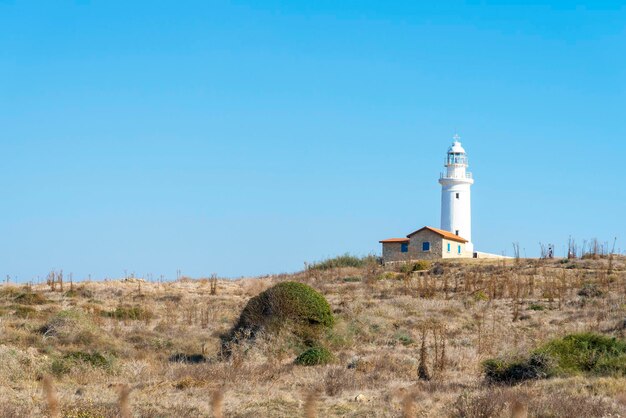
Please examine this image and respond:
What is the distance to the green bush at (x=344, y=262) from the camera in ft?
180

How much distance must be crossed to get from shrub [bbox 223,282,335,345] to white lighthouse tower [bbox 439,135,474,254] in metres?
41.4

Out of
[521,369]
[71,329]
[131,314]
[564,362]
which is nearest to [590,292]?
[564,362]

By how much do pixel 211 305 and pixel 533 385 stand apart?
19.1m

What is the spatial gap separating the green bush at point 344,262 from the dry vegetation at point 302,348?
552 inches

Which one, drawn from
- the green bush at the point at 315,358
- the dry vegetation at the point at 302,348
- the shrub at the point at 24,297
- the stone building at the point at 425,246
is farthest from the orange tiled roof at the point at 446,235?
the green bush at the point at 315,358

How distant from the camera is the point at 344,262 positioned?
2217 inches

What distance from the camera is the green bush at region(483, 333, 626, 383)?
1454 centimetres

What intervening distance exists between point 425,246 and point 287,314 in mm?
36138

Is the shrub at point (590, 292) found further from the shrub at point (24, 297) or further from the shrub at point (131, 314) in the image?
the shrub at point (24, 297)

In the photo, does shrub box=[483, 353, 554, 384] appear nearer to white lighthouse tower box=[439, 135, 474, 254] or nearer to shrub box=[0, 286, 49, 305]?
shrub box=[0, 286, 49, 305]

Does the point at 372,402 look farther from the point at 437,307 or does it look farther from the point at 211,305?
the point at 211,305

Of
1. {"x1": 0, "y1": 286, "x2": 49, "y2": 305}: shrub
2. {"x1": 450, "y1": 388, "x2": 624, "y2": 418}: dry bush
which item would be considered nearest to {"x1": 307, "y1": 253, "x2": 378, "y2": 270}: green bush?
{"x1": 0, "y1": 286, "x2": 49, "y2": 305}: shrub

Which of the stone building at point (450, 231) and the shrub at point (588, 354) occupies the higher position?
the stone building at point (450, 231)

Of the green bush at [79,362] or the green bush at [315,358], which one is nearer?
the green bush at [79,362]
